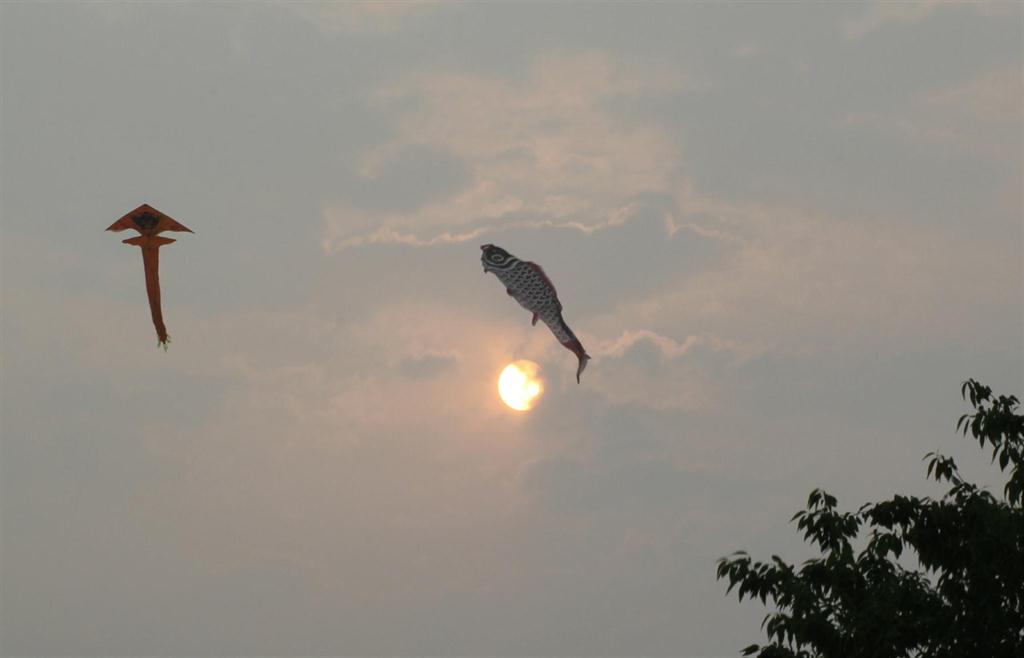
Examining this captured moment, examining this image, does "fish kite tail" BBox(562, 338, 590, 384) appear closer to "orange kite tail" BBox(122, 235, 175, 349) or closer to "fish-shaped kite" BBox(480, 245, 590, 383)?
"fish-shaped kite" BBox(480, 245, 590, 383)

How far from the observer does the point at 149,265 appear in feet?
129

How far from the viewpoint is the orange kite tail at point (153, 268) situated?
37.4m

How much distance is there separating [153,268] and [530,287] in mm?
10290

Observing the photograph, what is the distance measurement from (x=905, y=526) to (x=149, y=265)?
2179 centimetres

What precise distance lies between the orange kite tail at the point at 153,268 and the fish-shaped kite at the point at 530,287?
8.18m

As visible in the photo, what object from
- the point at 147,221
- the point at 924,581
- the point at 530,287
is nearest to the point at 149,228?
→ the point at 147,221

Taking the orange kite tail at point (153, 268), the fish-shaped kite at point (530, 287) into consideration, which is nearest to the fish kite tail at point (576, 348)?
the fish-shaped kite at point (530, 287)

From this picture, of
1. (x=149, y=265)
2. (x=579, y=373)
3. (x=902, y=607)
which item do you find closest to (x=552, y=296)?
(x=579, y=373)

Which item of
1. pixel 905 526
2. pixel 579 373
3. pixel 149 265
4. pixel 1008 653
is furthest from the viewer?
pixel 149 265

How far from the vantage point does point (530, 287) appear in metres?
35.6

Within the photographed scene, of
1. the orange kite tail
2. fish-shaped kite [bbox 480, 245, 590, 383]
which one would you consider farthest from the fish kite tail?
the orange kite tail

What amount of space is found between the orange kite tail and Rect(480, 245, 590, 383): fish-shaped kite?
818cm

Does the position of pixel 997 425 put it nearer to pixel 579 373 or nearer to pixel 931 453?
pixel 931 453

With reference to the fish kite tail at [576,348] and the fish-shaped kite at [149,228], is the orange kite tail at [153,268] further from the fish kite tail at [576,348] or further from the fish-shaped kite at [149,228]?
the fish kite tail at [576,348]
